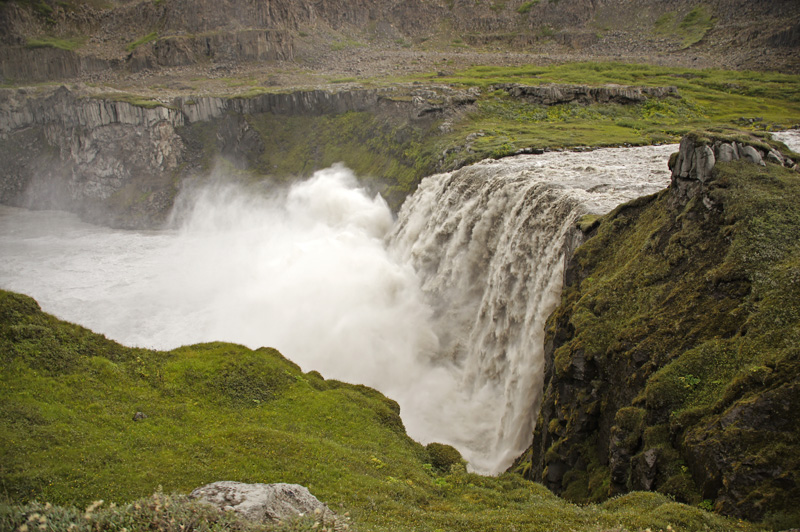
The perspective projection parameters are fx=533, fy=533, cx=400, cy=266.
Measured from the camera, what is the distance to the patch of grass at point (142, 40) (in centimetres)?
10562

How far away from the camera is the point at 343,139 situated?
2933 inches

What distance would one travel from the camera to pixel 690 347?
15.2 m

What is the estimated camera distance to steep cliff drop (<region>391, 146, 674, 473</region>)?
25.6 meters

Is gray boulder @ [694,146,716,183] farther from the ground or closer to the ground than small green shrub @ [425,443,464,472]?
farther from the ground

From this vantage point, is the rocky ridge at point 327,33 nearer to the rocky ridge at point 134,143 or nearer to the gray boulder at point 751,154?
the rocky ridge at point 134,143

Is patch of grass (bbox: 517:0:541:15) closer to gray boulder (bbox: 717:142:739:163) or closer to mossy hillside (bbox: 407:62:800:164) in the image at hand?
mossy hillside (bbox: 407:62:800:164)

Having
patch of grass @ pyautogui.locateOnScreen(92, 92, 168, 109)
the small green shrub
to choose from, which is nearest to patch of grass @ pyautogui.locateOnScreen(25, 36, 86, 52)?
patch of grass @ pyautogui.locateOnScreen(92, 92, 168, 109)

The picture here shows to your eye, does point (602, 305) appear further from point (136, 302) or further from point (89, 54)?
point (89, 54)

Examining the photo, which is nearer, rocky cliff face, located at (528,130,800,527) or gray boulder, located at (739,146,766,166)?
rocky cliff face, located at (528,130,800,527)

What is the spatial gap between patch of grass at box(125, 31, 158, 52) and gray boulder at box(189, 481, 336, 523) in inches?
4491

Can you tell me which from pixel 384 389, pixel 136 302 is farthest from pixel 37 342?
pixel 136 302

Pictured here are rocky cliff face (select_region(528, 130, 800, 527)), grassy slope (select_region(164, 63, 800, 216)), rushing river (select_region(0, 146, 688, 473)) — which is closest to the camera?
rocky cliff face (select_region(528, 130, 800, 527))

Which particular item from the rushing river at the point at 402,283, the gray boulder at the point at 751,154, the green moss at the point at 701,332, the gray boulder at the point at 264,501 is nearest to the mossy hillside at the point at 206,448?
the gray boulder at the point at 264,501

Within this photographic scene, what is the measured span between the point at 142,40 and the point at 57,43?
51.6 feet
